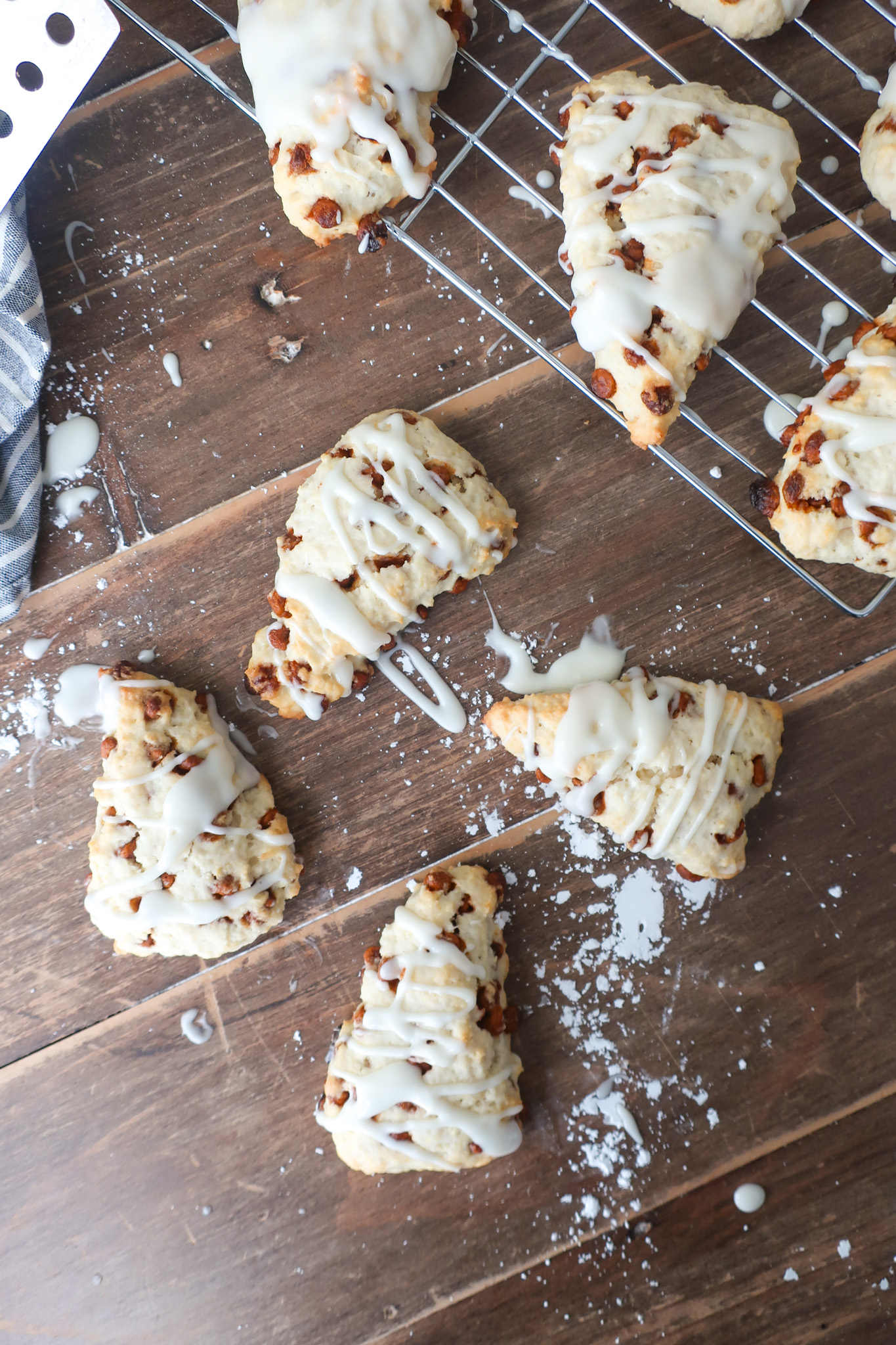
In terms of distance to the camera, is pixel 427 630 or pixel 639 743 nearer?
pixel 639 743

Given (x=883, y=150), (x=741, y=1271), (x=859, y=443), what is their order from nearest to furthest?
1. (x=859, y=443)
2. (x=883, y=150)
3. (x=741, y=1271)

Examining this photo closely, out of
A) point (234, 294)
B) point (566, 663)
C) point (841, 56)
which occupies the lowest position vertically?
point (566, 663)

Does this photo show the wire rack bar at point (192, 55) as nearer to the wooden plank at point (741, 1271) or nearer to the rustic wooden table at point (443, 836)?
the rustic wooden table at point (443, 836)

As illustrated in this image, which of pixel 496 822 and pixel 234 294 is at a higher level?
pixel 234 294

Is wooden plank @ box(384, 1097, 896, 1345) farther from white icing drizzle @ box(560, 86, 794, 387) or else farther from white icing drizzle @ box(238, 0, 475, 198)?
white icing drizzle @ box(238, 0, 475, 198)

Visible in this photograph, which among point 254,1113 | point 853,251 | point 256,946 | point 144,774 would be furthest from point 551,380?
point 254,1113

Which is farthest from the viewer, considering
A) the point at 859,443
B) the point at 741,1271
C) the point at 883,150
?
the point at 741,1271

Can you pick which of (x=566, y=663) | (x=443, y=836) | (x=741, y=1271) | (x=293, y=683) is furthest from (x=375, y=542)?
(x=741, y=1271)

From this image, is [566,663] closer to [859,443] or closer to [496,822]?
[496,822]
